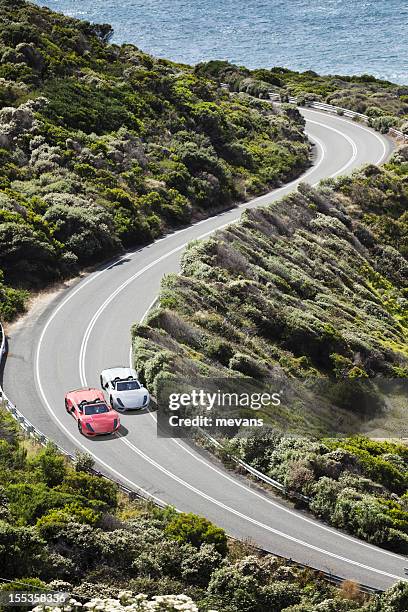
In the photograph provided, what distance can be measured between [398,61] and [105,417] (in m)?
107

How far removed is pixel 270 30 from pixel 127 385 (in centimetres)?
12179

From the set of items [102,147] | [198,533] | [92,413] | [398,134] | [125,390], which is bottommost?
[198,533]

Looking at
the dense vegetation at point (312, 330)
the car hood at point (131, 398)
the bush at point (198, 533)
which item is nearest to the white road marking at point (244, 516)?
the dense vegetation at point (312, 330)

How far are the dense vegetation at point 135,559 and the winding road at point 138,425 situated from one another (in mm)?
1503

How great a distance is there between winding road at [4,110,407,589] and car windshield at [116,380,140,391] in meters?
1.02

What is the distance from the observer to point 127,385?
32562 mm

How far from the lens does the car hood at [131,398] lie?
32.0 meters

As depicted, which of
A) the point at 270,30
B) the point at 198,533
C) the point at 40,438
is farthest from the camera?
the point at 270,30

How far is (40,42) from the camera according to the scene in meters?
68.4

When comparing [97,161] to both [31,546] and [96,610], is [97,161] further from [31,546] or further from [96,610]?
[96,610]

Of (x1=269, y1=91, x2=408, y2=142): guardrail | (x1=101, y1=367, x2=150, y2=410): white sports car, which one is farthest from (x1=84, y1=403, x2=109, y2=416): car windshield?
(x1=269, y1=91, x2=408, y2=142): guardrail

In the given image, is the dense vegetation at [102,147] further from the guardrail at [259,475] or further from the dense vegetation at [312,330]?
the guardrail at [259,475]

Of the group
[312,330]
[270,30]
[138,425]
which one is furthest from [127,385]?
[270,30]

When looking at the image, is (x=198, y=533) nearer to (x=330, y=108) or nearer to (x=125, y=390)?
(x=125, y=390)
